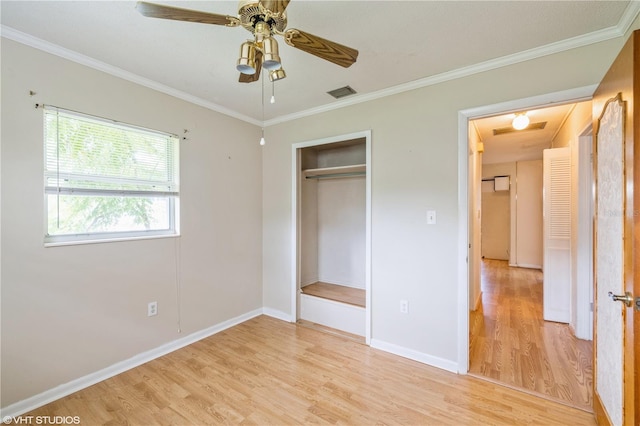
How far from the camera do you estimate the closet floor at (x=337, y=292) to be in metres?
3.17

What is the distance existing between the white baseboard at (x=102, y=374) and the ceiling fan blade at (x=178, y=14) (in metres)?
2.54

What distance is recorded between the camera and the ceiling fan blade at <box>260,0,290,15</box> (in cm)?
111

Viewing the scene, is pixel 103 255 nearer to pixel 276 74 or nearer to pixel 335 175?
pixel 276 74

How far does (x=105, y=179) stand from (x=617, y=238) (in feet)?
11.2

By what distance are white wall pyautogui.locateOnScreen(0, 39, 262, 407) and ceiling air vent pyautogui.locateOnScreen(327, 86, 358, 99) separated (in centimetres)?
126

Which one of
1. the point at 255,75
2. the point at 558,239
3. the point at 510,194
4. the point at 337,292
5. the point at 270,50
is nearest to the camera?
the point at 270,50

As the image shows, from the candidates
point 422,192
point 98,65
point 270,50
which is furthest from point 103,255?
point 422,192

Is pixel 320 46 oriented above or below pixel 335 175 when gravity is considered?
above

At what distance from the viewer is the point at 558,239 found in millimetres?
3350

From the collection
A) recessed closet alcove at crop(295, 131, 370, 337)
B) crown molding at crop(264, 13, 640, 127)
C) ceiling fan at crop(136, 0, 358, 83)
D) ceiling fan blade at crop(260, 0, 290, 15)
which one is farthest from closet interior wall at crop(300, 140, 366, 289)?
ceiling fan blade at crop(260, 0, 290, 15)

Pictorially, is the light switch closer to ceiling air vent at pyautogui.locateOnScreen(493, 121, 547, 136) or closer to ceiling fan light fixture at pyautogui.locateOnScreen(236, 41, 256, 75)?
ceiling fan light fixture at pyautogui.locateOnScreen(236, 41, 256, 75)

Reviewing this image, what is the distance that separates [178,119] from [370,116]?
1914mm

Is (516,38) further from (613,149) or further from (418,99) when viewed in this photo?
(613,149)

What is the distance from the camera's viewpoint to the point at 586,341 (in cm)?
283
